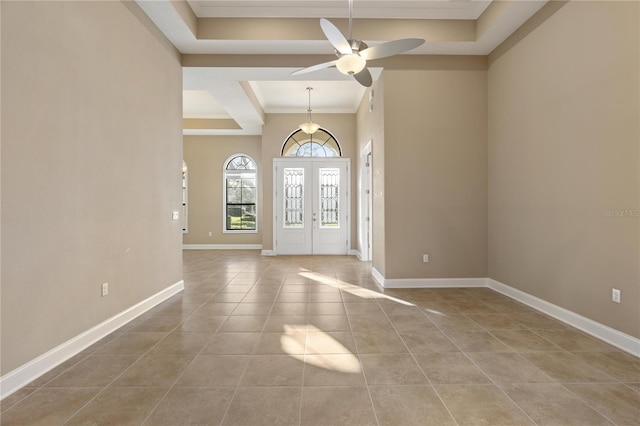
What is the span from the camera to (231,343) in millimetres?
Result: 2594

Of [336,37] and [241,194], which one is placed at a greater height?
[336,37]

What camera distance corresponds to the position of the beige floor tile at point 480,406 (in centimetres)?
164

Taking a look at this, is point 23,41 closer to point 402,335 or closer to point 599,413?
point 402,335

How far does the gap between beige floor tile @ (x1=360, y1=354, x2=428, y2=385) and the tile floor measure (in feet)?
0.04

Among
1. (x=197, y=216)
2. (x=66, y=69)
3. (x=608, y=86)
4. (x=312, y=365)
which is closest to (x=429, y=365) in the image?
(x=312, y=365)

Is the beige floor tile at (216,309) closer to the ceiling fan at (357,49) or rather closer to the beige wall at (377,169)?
the beige wall at (377,169)

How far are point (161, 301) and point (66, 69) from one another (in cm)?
253

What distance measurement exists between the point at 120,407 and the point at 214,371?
552 mm

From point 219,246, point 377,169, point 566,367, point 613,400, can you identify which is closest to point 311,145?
point 377,169

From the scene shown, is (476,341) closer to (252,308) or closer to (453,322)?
(453,322)

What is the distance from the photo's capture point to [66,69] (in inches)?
92.3

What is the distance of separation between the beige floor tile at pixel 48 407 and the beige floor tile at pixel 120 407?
2.8 inches

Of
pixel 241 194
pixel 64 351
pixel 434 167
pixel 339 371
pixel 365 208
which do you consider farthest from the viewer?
pixel 241 194

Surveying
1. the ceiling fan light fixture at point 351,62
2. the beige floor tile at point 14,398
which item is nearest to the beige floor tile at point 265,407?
the beige floor tile at point 14,398
